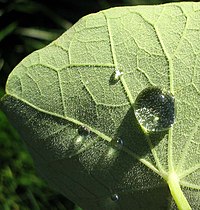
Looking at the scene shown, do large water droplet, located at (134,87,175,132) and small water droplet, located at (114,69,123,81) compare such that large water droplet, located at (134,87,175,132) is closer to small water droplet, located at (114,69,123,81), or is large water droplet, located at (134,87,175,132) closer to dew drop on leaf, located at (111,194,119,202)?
small water droplet, located at (114,69,123,81)

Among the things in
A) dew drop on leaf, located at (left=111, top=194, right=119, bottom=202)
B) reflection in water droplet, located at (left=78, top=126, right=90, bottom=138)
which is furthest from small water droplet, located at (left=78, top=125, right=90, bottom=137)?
dew drop on leaf, located at (left=111, top=194, right=119, bottom=202)

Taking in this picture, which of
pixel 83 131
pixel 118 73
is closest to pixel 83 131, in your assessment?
pixel 83 131

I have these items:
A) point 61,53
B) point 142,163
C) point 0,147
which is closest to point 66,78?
point 61,53

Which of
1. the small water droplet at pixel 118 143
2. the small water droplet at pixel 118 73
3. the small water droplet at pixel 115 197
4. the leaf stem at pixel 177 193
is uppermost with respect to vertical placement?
the small water droplet at pixel 118 73

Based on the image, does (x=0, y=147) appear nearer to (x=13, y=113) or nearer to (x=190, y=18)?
(x=13, y=113)

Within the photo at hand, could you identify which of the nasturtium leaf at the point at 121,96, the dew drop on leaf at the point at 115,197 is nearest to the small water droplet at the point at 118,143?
the nasturtium leaf at the point at 121,96

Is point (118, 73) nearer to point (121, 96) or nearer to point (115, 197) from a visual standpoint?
point (121, 96)

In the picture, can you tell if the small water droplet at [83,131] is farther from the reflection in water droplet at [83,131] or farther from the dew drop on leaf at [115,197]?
the dew drop on leaf at [115,197]
